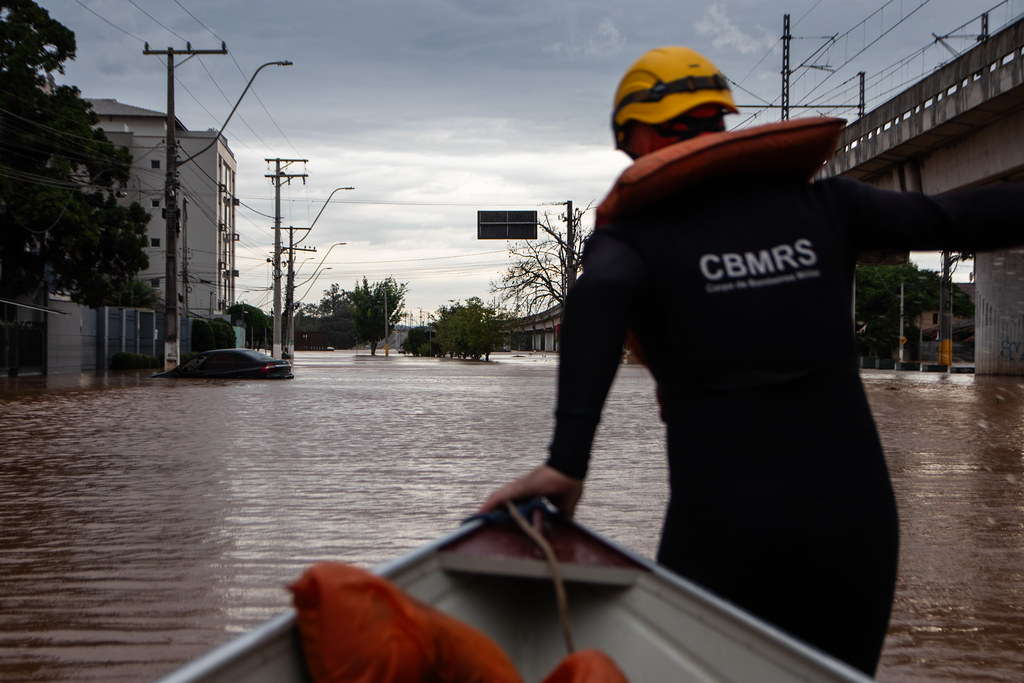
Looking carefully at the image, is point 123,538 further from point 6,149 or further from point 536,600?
point 6,149

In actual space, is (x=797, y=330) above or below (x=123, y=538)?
above

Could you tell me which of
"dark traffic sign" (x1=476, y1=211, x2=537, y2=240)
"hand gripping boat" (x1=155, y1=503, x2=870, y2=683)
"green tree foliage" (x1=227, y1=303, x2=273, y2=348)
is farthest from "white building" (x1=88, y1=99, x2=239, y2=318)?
"hand gripping boat" (x1=155, y1=503, x2=870, y2=683)

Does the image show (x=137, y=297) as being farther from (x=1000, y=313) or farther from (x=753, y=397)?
(x=753, y=397)

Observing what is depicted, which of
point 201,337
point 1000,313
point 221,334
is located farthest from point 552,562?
point 221,334

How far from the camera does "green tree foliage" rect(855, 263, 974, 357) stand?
7044 centimetres

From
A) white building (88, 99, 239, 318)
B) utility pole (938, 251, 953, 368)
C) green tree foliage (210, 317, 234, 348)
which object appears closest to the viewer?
utility pole (938, 251, 953, 368)

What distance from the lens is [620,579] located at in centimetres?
195

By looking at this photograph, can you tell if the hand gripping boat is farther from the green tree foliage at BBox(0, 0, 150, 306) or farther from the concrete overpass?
the green tree foliage at BBox(0, 0, 150, 306)

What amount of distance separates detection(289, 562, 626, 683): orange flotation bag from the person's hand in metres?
0.31

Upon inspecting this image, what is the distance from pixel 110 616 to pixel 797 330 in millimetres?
3831

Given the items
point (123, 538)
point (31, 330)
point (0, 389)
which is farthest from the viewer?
point (31, 330)

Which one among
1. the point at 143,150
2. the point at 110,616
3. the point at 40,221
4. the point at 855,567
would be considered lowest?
the point at 110,616

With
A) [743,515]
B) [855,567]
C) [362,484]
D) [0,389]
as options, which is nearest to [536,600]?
[743,515]

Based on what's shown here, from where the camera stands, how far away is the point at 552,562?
1877mm
